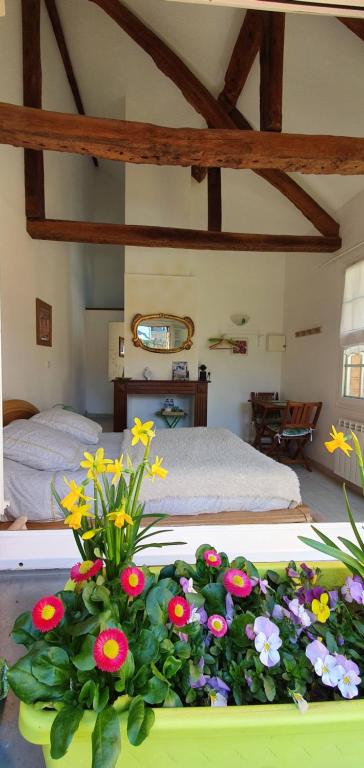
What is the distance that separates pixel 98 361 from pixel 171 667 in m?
6.68

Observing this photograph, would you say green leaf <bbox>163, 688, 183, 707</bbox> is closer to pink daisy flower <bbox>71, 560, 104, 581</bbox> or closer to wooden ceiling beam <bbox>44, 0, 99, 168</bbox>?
pink daisy flower <bbox>71, 560, 104, 581</bbox>

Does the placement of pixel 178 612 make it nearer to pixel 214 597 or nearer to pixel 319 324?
pixel 214 597

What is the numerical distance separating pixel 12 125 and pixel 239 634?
245cm

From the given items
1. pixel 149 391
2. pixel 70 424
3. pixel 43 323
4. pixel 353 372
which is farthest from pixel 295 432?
pixel 43 323

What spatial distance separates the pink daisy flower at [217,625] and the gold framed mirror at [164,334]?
446cm

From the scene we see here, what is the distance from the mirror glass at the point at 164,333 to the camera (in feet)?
16.1

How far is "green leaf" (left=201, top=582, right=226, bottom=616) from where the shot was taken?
576mm

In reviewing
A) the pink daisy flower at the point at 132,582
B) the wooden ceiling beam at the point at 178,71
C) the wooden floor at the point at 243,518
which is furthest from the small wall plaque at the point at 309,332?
the pink daisy flower at the point at 132,582

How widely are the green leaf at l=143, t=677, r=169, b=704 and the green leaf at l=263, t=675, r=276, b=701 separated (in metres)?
0.13

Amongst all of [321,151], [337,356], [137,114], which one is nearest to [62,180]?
[137,114]

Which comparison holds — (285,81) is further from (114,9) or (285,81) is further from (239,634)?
(239,634)

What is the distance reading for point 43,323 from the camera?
11.7 ft

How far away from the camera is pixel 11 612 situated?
850 mm

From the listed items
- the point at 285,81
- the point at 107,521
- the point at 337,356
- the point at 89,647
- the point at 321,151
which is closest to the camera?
the point at 89,647
